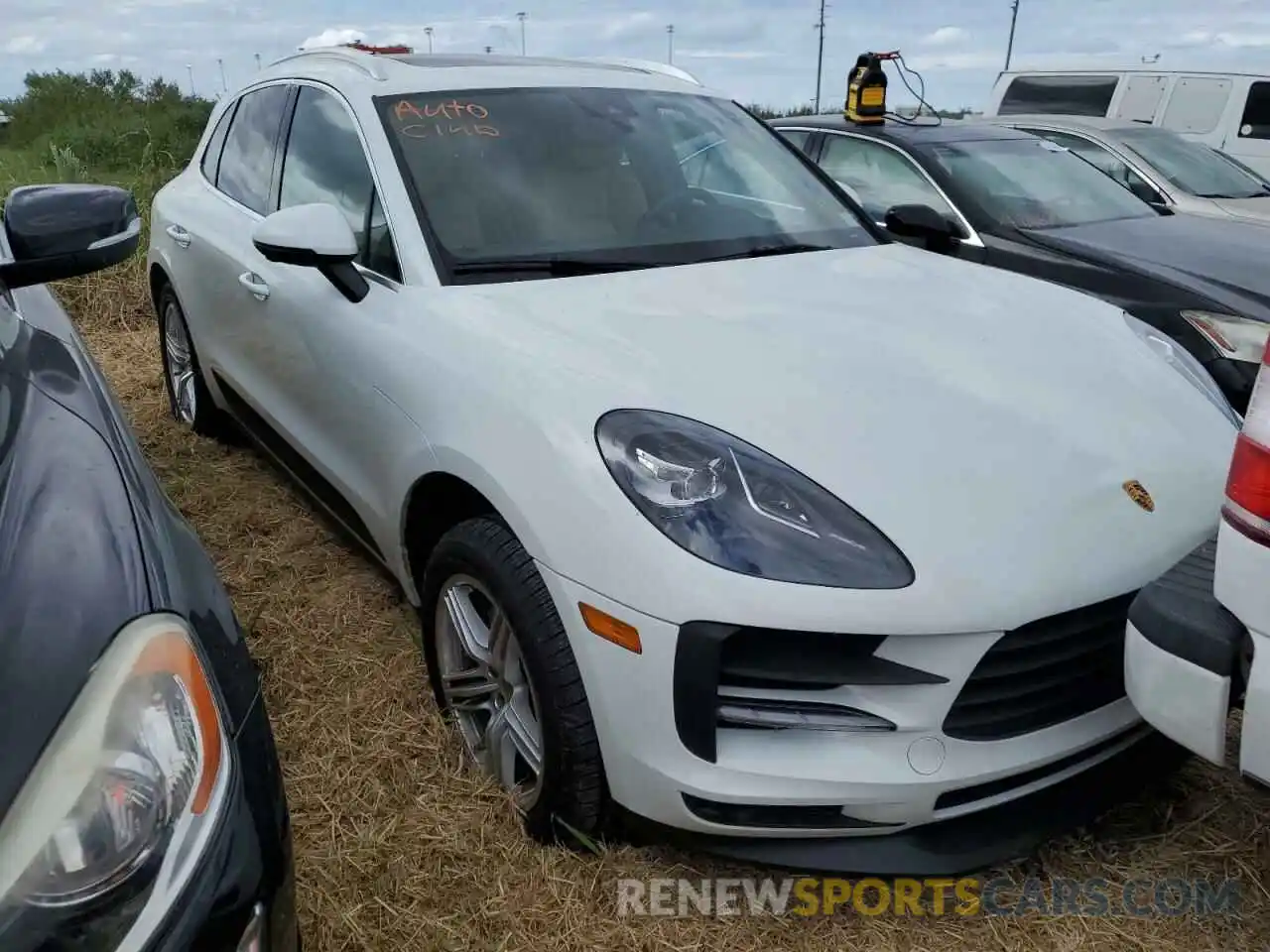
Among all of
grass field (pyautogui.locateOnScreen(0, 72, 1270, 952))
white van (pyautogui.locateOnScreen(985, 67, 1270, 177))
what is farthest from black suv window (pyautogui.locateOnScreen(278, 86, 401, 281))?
white van (pyautogui.locateOnScreen(985, 67, 1270, 177))

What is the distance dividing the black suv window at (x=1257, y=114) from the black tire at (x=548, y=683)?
35.8 feet

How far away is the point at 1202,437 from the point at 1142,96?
1007 cm

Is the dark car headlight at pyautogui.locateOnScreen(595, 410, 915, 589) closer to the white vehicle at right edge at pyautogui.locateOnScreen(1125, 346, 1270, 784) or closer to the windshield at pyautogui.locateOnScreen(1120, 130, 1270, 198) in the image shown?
the white vehicle at right edge at pyautogui.locateOnScreen(1125, 346, 1270, 784)

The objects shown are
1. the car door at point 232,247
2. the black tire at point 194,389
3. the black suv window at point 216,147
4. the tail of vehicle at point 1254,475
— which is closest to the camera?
the tail of vehicle at point 1254,475

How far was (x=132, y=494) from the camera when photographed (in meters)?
1.41

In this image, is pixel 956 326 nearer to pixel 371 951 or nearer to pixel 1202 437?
pixel 1202 437

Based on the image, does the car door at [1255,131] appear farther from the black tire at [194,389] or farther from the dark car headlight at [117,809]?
the dark car headlight at [117,809]

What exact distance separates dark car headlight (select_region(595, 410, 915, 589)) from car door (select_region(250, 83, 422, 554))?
633mm

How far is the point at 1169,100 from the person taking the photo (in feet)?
34.7

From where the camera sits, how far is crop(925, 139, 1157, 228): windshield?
5.29 metres

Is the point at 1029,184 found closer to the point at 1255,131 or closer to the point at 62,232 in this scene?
the point at 62,232

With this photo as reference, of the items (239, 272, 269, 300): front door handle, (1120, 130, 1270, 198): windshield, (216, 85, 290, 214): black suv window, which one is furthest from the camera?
(1120, 130, 1270, 198): windshield

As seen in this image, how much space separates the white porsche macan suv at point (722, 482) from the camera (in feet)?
5.74

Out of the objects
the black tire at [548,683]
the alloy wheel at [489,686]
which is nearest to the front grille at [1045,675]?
the black tire at [548,683]
